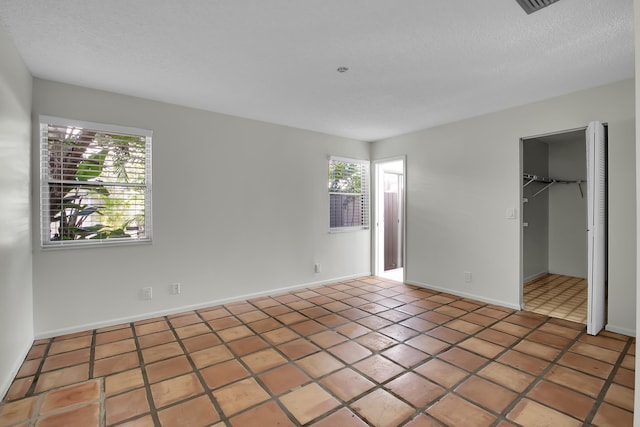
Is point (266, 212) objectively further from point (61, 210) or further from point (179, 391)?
point (179, 391)

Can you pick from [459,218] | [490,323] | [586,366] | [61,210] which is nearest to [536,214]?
[459,218]

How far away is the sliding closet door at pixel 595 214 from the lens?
300 centimetres

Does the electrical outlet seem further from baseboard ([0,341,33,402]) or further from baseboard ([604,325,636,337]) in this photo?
baseboard ([604,325,636,337])

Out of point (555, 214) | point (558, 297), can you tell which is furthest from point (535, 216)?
point (558, 297)

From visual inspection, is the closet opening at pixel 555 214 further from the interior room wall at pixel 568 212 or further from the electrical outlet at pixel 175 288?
the electrical outlet at pixel 175 288

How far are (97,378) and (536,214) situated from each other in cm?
622

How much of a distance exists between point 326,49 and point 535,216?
4815 millimetres

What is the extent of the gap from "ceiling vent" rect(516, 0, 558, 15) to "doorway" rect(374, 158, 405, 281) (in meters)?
3.23

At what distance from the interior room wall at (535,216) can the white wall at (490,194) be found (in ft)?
4.79

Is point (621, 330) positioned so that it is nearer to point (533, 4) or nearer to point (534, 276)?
point (534, 276)

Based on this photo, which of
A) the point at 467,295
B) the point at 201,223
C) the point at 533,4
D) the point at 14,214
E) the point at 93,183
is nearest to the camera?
the point at 533,4

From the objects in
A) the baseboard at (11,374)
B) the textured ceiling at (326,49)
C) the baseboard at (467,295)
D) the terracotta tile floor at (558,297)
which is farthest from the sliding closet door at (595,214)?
the baseboard at (11,374)

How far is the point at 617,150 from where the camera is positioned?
3068mm

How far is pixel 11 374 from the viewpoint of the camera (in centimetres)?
226
